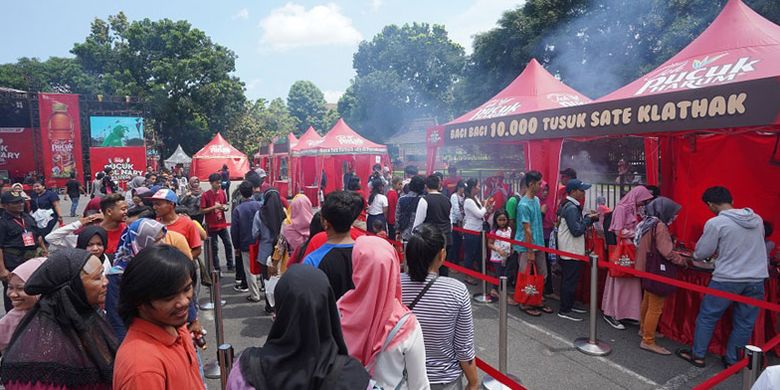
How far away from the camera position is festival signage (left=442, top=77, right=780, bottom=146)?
4.22 metres

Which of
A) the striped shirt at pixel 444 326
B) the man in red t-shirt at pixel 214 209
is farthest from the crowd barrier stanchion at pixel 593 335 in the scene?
the man in red t-shirt at pixel 214 209

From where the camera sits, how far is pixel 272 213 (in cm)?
543

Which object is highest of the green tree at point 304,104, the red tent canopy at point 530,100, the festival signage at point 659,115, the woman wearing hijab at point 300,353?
the green tree at point 304,104

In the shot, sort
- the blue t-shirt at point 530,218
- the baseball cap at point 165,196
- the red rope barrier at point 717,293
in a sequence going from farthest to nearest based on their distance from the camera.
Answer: the blue t-shirt at point 530,218
the baseball cap at point 165,196
the red rope barrier at point 717,293

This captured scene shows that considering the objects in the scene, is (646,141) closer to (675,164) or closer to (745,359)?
(675,164)

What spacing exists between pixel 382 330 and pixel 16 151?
34.4 meters

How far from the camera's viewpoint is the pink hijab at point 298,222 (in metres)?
4.83

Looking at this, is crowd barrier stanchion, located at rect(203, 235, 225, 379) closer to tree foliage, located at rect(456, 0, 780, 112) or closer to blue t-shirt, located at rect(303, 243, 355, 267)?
blue t-shirt, located at rect(303, 243, 355, 267)

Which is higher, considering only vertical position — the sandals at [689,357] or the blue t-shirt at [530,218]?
the blue t-shirt at [530,218]

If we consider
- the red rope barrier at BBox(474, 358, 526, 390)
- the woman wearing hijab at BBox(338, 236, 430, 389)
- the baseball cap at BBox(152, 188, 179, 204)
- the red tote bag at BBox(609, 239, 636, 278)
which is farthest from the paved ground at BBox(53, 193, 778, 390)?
the woman wearing hijab at BBox(338, 236, 430, 389)

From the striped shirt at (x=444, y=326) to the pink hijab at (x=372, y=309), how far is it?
30 cm

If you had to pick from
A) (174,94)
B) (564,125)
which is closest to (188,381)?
(564,125)

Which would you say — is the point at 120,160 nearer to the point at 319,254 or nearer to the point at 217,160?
the point at 217,160

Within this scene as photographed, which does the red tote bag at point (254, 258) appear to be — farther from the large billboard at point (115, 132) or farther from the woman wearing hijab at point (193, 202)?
the large billboard at point (115, 132)
